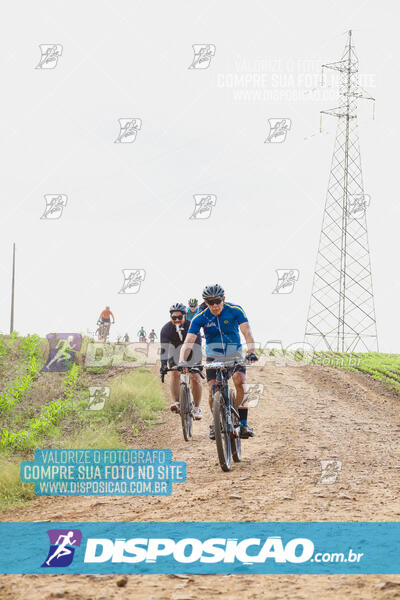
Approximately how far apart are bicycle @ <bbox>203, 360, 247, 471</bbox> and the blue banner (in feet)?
7.76

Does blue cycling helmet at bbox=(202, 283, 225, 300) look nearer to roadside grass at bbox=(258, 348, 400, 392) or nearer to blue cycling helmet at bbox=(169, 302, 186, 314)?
blue cycling helmet at bbox=(169, 302, 186, 314)

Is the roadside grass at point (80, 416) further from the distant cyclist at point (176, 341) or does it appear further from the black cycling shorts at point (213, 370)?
the black cycling shorts at point (213, 370)

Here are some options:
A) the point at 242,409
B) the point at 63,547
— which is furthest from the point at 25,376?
the point at 63,547

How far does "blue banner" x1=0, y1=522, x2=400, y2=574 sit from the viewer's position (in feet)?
16.0

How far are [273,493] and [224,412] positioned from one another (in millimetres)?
1546

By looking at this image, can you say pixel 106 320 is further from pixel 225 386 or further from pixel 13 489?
pixel 225 386

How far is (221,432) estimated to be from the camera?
27.4ft

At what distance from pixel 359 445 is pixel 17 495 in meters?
6.43

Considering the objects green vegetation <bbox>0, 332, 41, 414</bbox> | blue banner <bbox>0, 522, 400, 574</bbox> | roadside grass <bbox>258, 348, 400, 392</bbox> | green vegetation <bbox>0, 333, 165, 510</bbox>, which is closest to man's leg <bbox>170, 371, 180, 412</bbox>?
green vegetation <bbox>0, 333, 165, 510</bbox>

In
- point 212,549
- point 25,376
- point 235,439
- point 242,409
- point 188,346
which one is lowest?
point 212,549

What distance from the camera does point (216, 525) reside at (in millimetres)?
5926

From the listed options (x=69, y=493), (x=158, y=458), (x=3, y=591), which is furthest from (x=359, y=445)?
(x=3, y=591)

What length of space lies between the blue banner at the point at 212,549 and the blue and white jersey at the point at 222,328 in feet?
10.8

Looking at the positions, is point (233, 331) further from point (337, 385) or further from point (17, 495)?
point (337, 385)
